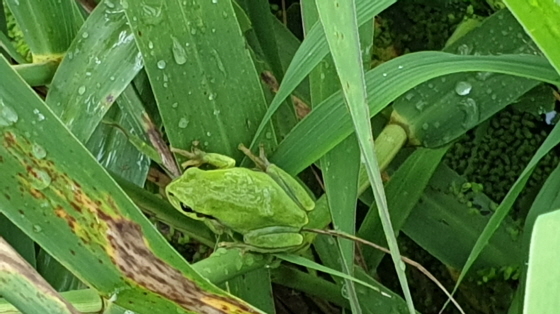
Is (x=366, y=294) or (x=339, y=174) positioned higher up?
(x=339, y=174)

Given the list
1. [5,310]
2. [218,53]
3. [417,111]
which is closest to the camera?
[5,310]

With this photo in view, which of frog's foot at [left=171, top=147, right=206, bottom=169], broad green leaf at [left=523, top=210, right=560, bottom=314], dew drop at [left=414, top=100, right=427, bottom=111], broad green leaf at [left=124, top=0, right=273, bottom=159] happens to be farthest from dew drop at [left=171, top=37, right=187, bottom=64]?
broad green leaf at [left=523, top=210, right=560, bottom=314]

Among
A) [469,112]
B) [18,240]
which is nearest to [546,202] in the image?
[469,112]

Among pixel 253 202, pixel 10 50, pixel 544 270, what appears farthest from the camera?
pixel 10 50

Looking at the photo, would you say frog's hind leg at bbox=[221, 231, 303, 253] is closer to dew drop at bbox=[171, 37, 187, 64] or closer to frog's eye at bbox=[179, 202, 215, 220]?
frog's eye at bbox=[179, 202, 215, 220]

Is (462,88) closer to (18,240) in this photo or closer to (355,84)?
(355,84)

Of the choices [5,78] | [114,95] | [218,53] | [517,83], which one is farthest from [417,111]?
[5,78]

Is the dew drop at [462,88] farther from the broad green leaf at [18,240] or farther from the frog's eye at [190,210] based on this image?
the broad green leaf at [18,240]

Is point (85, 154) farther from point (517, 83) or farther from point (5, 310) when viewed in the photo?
point (517, 83)
